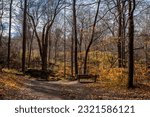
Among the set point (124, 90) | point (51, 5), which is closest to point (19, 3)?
point (51, 5)

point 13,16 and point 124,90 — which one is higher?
point 13,16

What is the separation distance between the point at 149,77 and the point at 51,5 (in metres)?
22.1

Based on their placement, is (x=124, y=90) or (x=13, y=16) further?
(x=13, y=16)

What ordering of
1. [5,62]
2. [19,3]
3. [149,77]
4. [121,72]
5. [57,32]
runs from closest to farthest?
1. [121,72]
2. [149,77]
3. [19,3]
4. [5,62]
5. [57,32]

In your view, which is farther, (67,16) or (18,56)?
(18,56)

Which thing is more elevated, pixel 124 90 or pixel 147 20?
pixel 147 20

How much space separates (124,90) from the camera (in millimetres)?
18859

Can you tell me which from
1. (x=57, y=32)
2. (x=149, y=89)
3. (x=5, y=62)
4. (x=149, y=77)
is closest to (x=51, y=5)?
(x=5, y=62)

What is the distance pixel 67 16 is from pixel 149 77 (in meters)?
24.6

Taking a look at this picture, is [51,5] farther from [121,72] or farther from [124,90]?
[124,90]

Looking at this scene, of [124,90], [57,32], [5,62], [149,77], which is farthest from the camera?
[57,32]

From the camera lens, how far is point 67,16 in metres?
48.2

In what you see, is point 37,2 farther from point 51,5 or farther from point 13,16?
point 13,16

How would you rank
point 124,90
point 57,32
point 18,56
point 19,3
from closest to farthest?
1. point 124,90
2. point 19,3
3. point 18,56
4. point 57,32
